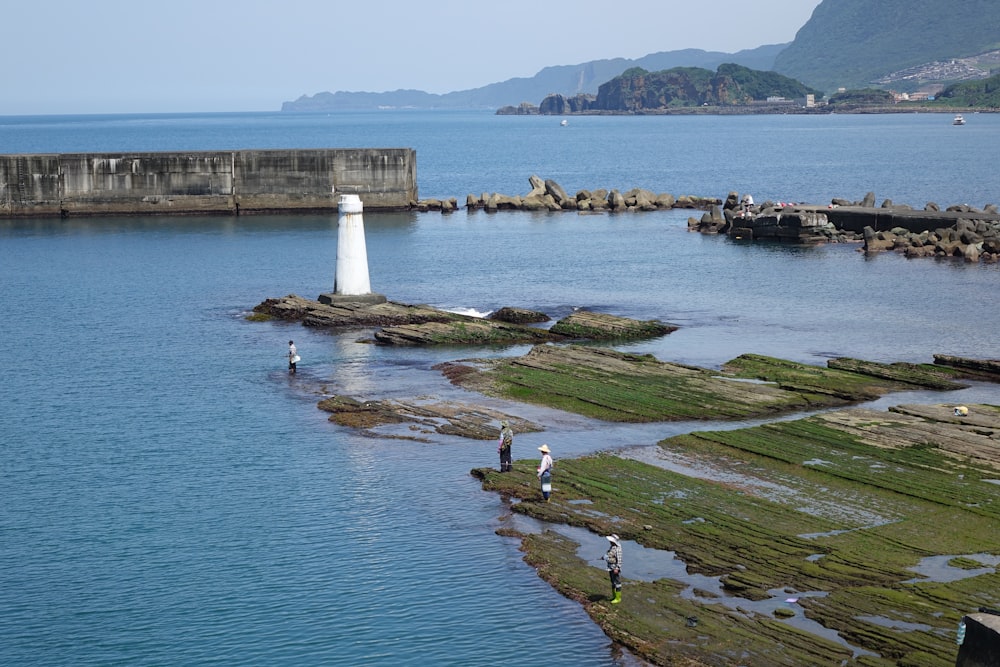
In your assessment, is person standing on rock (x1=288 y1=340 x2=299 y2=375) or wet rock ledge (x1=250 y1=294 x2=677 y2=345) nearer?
person standing on rock (x1=288 y1=340 x2=299 y2=375)

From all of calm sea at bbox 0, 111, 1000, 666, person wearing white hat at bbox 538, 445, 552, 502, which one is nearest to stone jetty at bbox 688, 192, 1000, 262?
calm sea at bbox 0, 111, 1000, 666

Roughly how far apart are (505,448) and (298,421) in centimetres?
947

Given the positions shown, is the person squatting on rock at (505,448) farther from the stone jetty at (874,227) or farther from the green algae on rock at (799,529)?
the stone jetty at (874,227)

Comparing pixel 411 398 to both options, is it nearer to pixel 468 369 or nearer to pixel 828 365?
pixel 468 369

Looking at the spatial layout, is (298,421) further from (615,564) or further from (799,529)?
(799,529)

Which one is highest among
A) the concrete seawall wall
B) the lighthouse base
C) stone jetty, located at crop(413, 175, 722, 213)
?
the concrete seawall wall

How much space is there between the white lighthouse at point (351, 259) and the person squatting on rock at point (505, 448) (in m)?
22.6

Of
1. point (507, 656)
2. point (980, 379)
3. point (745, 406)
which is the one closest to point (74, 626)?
point (507, 656)

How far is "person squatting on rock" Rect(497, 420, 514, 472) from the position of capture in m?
31.3

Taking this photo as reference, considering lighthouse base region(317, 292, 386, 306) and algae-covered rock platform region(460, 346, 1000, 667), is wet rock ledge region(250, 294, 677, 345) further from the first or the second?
algae-covered rock platform region(460, 346, 1000, 667)

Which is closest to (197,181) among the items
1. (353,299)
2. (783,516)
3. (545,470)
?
(353,299)

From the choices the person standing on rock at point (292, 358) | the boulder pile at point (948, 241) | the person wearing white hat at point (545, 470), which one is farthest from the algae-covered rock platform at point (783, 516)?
the boulder pile at point (948, 241)

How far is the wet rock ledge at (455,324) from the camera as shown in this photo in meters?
48.9

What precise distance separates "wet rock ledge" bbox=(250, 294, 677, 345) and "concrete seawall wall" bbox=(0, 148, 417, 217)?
4293 cm
